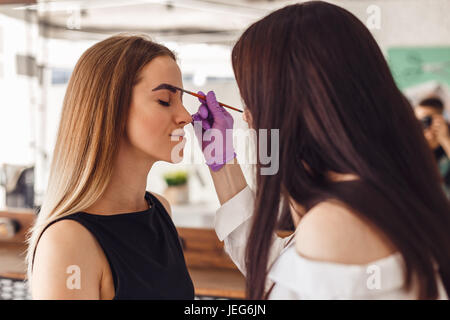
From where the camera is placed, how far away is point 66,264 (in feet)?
2.68

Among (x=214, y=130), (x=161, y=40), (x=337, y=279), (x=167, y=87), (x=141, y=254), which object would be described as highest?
(x=161, y=40)

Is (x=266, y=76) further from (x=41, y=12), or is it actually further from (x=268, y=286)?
(x=41, y=12)

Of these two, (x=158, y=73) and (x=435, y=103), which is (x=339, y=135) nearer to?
(x=158, y=73)

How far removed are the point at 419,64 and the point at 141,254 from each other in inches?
96.3

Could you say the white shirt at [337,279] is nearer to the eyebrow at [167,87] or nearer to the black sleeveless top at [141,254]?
the black sleeveless top at [141,254]

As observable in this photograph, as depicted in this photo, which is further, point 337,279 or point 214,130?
point 214,130

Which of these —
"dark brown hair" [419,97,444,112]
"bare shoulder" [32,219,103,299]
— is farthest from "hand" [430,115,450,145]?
"bare shoulder" [32,219,103,299]

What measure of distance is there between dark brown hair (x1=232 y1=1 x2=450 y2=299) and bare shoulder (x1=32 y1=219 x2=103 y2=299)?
331 millimetres

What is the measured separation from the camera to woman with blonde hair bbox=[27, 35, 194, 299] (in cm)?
87

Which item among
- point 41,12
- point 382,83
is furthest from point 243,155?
point 41,12

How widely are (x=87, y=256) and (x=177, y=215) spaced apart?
252 cm

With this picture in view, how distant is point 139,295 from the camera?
905mm

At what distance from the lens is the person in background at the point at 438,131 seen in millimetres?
2227

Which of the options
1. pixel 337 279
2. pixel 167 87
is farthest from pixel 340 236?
pixel 167 87
